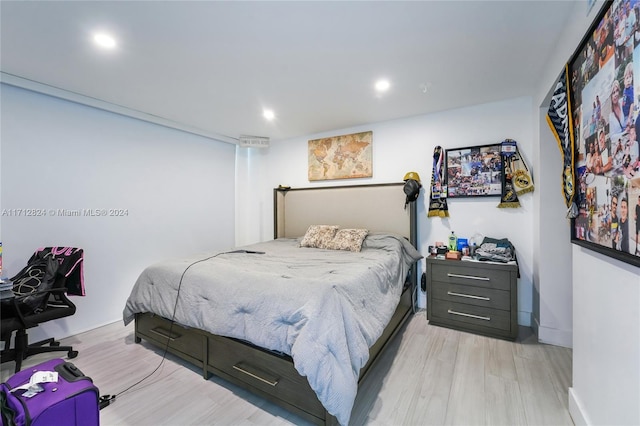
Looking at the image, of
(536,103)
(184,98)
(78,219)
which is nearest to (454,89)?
(536,103)

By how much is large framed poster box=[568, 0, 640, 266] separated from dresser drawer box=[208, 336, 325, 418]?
1.61m

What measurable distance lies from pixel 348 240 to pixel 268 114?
6.11ft

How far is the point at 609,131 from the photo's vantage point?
112 cm

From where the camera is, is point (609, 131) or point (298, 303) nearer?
point (609, 131)

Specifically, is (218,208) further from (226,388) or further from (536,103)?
(536,103)

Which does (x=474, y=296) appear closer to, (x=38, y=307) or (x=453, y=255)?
(x=453, y=255)

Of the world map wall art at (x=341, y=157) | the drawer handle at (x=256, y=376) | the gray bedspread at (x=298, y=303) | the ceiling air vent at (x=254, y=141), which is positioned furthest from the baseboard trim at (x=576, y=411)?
the ceiling air vent at (x=254, y=141)

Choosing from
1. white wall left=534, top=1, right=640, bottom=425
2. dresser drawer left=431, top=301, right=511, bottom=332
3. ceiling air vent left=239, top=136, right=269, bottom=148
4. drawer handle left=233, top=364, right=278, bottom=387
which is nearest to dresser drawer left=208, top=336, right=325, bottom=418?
drawer handle left=233, top=364, right=278, bottom=387

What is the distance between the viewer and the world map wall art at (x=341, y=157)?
3678 mm

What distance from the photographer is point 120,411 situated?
1.66 metres

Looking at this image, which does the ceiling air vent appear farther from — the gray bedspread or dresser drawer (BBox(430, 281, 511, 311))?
dresser drawer (BBox(430, 281, 511, 311))

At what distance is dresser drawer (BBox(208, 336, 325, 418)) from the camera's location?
1.51m

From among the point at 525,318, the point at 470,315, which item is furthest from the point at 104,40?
the point at 525,318

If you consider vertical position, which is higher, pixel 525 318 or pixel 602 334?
pixel 602 334
